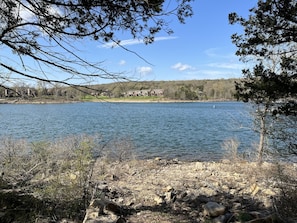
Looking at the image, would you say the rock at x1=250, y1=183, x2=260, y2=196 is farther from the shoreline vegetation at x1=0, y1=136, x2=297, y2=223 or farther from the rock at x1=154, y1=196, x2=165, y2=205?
the rock at x1=154, y1=196, x2=165, y2=205

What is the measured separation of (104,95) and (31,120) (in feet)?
64.2

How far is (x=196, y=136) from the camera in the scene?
2423 centimetres

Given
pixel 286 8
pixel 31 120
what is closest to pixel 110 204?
pixel 286 8

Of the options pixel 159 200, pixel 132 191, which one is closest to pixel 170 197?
pixel 159 200

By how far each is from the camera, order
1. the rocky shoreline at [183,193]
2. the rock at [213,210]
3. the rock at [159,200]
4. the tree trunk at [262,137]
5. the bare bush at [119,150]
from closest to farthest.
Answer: the rocky shoreline at [183,193] → the rock at [213,210] → the rock at [159,200] → the tree trunk at [262,137] → the bare bush at [119,150]

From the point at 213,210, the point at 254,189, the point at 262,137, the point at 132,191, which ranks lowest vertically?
the point at 132,191

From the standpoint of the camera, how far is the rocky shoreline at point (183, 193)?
5570 millimetres

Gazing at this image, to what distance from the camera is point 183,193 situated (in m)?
8.20

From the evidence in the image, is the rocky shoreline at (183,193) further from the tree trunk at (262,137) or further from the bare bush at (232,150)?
the bare bush at (232,150)

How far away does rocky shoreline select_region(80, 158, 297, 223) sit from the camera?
18.3 ft

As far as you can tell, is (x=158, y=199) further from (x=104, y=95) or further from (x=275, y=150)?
(x=104, y=95)

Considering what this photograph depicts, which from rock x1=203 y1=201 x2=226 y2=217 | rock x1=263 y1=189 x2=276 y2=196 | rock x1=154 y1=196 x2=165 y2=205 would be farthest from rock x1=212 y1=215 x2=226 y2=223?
rock x1=263 y1=189 x2=276 y2=196

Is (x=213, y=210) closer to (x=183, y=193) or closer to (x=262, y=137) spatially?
(x=183, y=193)

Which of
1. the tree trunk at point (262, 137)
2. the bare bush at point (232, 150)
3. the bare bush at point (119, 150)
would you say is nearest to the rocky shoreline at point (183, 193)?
the tree trunk at point (262, 137)
